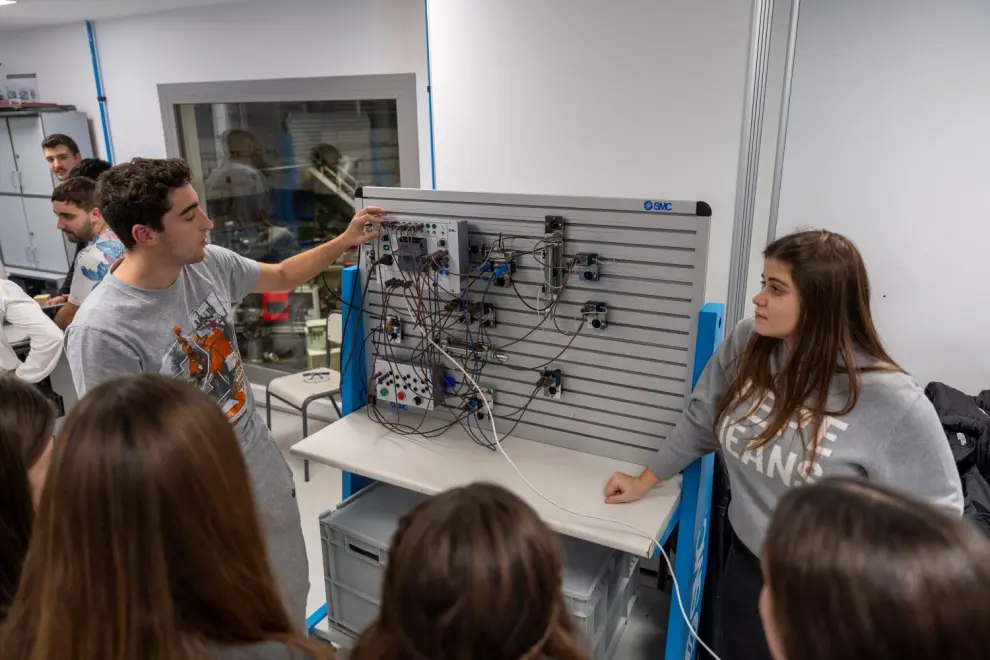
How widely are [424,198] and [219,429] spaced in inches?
50.2

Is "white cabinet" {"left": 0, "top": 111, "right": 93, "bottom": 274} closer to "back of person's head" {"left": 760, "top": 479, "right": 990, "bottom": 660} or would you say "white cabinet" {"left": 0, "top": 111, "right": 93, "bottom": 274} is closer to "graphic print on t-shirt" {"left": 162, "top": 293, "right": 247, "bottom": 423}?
"graphic print on t-shirt" {"left": 162, "top": 293, "right": 247, "bottom": 423}

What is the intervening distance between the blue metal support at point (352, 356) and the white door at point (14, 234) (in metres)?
3.82

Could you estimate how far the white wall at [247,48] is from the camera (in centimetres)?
321

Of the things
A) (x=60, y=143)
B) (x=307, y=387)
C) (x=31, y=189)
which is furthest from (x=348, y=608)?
(x=31, y=189)

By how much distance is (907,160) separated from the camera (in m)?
2.37

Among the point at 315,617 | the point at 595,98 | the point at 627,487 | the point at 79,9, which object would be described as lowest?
the point at 315,617

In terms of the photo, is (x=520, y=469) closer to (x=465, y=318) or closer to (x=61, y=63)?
(x=465, y=318)

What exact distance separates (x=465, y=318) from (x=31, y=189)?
4111 millimetres

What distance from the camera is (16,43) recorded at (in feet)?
15.2

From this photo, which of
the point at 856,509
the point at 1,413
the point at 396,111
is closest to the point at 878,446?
the point at 856,509

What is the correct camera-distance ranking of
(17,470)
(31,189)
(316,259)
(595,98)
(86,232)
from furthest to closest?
(31,189), (86,232), (595,98), (316,259), (17,470)

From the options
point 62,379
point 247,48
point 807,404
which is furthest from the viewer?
point 247,48

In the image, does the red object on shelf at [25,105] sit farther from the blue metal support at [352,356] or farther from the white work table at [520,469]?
the white work table at [520,469]

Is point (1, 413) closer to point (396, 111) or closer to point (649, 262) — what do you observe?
point (649, 262)
